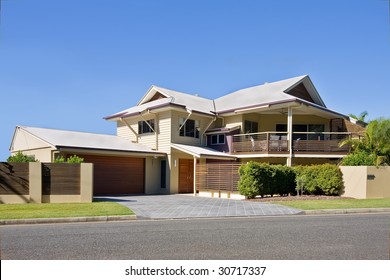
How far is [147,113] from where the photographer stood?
2739 cm

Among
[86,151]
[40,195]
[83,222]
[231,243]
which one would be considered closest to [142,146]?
[86,151]

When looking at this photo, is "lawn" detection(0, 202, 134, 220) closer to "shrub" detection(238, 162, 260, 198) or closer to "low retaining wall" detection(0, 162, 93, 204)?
"low retaining wall" detection(0, 162, 93, 204)

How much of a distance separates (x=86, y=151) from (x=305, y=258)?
1776cm

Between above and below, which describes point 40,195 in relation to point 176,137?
below

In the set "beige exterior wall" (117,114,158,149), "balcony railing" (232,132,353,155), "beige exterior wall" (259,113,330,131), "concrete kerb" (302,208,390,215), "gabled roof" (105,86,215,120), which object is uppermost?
"gabled roof" (105,86,215,120)

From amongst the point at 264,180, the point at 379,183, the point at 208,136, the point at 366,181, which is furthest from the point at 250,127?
the point at 379,183

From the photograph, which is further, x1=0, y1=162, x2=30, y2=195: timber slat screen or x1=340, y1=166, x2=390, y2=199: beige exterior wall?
x1=340, y1=166, x2=390, y2=199: beige exterior wall

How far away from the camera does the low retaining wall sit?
655 inches

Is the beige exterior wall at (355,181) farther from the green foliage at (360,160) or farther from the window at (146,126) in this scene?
the window at (146,126)

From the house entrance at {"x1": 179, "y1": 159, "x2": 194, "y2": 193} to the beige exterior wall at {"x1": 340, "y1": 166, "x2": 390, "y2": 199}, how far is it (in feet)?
34.8

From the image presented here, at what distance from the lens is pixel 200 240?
8.39 metres

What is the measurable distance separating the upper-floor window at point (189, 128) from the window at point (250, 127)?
3.68 metres

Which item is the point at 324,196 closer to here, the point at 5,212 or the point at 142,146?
the point at 142,146

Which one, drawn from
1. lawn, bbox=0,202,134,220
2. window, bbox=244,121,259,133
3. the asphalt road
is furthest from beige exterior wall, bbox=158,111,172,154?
the asphalt road
